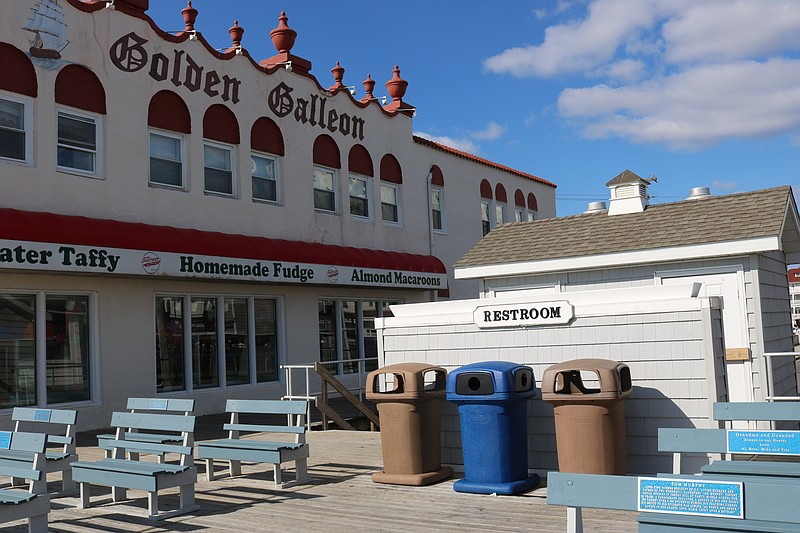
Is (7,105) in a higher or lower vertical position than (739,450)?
higher

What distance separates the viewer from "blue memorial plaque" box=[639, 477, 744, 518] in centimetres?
389

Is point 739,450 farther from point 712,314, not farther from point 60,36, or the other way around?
point 60,36

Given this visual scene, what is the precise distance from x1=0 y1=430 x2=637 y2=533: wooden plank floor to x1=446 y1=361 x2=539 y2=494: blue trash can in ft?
0.59

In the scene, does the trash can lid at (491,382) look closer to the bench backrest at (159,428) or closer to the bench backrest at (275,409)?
the bench backrest at (275,409)

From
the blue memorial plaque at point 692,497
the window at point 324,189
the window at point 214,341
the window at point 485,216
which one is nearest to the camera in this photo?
the blue memorial plaque at point 692,497

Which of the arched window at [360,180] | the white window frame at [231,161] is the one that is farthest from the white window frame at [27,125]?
the arched window at [360,180]

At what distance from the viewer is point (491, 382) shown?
8.71 meters

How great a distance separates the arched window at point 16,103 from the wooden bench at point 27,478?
26.3ft

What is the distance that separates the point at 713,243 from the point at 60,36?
12.3m

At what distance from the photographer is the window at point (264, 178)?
1986cm

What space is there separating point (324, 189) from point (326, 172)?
51 cm

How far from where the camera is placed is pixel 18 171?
14539mm

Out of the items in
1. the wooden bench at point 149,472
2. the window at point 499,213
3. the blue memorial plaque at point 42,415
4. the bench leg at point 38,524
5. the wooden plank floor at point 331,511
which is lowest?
the wooden plank floor at point 331,511

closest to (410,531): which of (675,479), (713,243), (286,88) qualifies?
(675,479)
